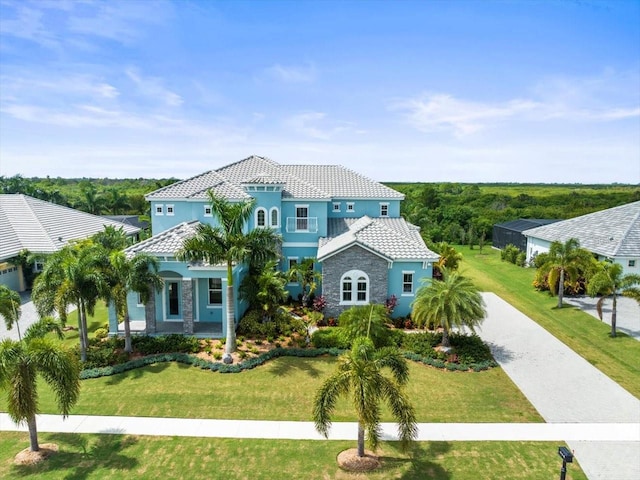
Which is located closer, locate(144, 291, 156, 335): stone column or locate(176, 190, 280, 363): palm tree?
locate(176, 190, 280, 363): palm tree

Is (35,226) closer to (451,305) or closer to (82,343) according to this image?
(82,343)

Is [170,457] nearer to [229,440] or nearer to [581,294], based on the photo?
[229,440]

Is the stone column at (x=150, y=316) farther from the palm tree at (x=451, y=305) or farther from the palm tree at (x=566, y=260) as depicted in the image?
the palm tree at (x=566, y=260)

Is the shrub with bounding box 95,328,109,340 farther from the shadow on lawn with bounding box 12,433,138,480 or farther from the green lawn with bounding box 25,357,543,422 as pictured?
the shadow on lawn with bounding box 12,433,138,480

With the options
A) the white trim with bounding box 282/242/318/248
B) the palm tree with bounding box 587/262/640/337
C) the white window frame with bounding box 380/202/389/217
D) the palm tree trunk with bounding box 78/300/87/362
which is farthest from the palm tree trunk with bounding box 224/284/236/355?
the palm tree with bounding box 587/262/640/337

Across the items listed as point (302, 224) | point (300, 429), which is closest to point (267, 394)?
point (300, 429)

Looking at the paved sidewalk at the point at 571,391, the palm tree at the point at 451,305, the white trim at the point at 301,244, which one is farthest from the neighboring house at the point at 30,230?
the paved sidewalk at the point at 571,391
